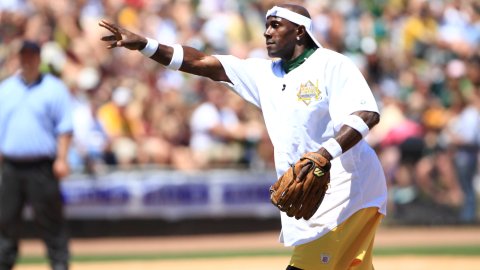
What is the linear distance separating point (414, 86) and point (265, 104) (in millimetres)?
12399

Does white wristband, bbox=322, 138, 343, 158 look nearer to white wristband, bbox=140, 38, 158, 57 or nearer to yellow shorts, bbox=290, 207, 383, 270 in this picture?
yellow shorts, bbox=290, 207, 383, 270

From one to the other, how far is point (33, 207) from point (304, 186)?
15.8ft

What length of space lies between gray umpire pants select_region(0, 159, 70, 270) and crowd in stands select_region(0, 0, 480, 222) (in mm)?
4217

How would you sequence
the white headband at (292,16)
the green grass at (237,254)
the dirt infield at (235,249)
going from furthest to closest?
the green grass at (237,254), the dirt infield at (235,249), the white headband at (292,16)

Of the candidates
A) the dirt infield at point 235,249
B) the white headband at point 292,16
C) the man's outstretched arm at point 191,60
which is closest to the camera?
the white headband at point 292,16

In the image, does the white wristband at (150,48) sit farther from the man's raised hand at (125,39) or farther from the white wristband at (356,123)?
the white wristband at (356,123)

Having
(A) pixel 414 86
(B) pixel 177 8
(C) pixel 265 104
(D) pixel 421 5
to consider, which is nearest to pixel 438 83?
(A) pixel 414 86

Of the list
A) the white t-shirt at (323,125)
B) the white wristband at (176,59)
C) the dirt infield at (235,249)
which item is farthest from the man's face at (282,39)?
the dirt infield at (235,249)

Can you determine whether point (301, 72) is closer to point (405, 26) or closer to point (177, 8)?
point (177, 8)

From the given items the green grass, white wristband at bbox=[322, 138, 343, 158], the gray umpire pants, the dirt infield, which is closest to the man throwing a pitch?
white wristband at bbox=[322, 138, 343, 158]

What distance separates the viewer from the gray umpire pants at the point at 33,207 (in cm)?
1041

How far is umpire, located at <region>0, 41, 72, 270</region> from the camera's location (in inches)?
411

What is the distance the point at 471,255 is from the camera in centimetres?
1434

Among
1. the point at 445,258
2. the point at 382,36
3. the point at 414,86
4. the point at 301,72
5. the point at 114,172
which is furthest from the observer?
the point at 382,36
